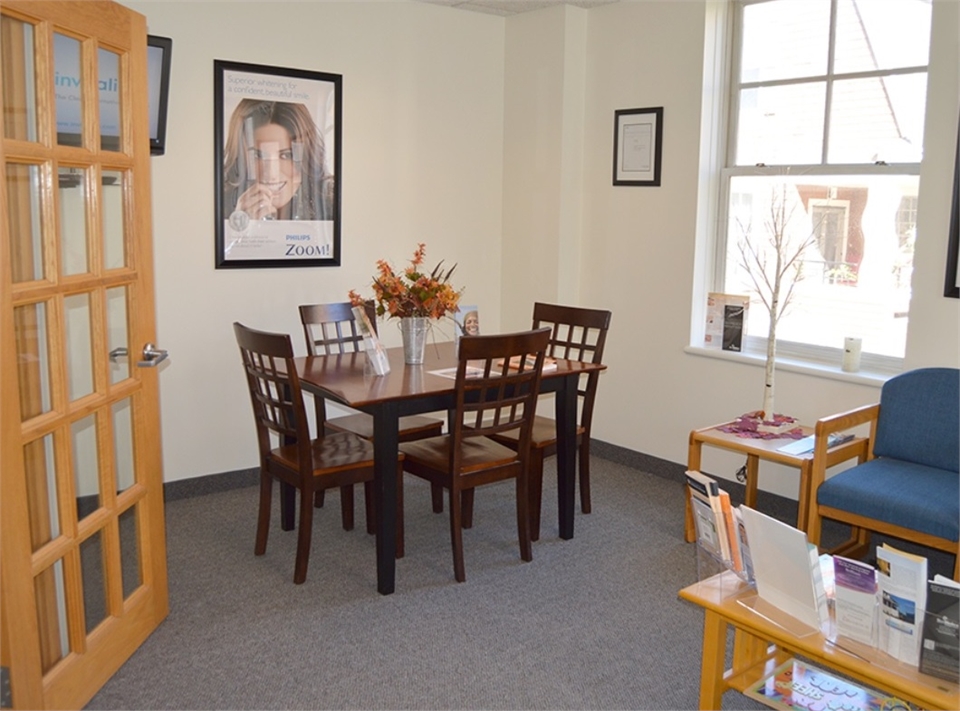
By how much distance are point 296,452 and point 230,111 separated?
1.78 metres

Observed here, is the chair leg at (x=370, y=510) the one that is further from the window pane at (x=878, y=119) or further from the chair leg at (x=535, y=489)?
the window pane at (x=878, y=119)

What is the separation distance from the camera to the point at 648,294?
490 centimetres

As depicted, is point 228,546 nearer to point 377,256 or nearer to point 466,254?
point 377,256

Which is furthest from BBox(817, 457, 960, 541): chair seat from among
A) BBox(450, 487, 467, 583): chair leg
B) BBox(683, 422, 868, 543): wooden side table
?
BBox(450, 487, 467, 583): chair leg

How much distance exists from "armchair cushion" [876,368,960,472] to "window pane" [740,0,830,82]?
1570mm

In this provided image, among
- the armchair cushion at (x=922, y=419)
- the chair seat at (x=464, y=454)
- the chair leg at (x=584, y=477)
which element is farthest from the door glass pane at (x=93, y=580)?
the armchair cushion at (x=922, y=419)

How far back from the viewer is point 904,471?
3428mm

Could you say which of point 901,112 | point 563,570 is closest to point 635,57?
point 901,112

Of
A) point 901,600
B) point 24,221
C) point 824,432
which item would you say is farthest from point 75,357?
point 824,432

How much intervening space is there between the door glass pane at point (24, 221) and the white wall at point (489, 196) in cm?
189

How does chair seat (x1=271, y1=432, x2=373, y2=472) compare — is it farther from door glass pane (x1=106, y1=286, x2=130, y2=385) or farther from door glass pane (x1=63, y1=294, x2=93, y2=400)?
door glass pane (x1=63, y1=294, x2=93, y2=400)

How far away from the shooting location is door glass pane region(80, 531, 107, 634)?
8.67 feet

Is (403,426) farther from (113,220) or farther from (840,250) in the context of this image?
(840,250)

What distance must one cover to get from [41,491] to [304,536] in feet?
3.87
